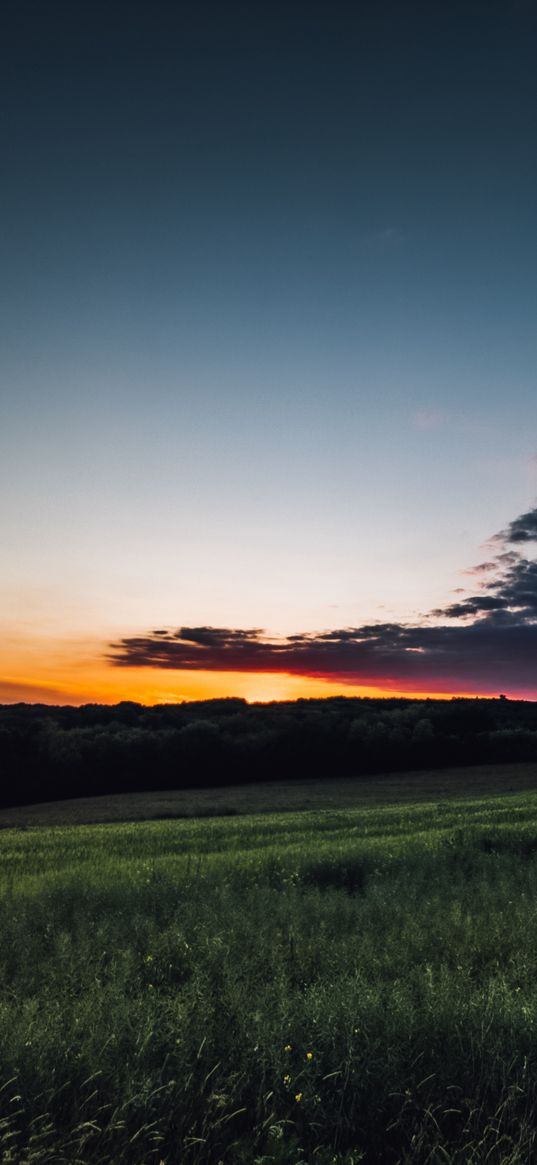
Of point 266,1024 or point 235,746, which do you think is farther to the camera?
point 235,746

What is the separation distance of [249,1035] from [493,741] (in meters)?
67.7

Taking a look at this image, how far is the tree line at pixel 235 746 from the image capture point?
59438 millimetres

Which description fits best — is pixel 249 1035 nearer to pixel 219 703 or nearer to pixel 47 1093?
pixel 47 1093

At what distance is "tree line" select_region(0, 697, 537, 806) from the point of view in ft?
195

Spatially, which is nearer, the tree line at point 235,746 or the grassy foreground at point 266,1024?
the grassy foreground at point 266,1024

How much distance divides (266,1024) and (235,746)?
6063cm

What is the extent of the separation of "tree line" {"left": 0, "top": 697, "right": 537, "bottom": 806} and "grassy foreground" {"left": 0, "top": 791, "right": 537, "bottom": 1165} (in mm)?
50242

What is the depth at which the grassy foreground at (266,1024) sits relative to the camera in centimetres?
421

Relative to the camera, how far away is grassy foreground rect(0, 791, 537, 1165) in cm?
421

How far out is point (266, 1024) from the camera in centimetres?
534

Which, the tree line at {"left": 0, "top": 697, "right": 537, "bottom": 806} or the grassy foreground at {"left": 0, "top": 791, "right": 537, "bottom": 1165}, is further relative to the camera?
the tree line at {"left": 0, "top": 697, "right": 537, "bottom": 806}

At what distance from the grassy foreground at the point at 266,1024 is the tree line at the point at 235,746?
5024 cm

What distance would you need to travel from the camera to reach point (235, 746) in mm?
64688

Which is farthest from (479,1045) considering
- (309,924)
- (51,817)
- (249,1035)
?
(51,817)
